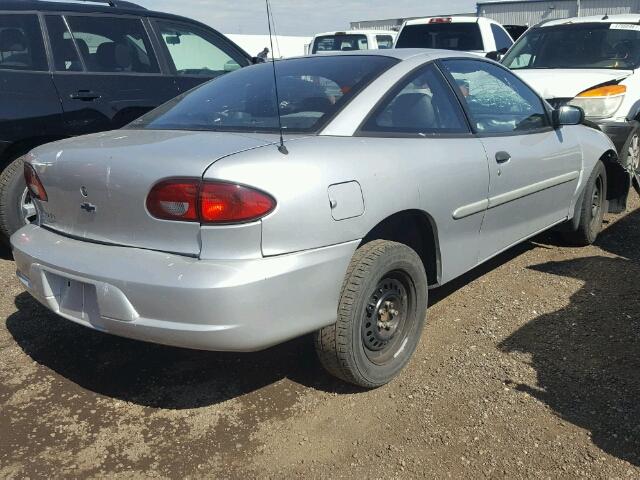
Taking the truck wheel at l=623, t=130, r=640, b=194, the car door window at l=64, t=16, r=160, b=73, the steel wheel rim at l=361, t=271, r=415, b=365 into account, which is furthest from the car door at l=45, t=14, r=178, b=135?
the truck wheel at l=623, t=130, r=640, b=194

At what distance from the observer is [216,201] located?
2350 mm

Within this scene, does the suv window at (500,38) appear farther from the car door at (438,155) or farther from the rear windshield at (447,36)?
the car door at (438,155)

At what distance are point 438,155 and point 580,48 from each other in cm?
496

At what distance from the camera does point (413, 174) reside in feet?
9.64

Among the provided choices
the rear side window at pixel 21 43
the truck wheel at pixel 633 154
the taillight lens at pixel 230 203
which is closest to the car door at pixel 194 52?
the rear side window at pixel 21 43

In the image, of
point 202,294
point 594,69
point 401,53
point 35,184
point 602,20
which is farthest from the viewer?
point 602,20

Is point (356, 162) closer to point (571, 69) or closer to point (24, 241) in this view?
point (24, 241)

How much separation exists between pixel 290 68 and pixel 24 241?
163cm

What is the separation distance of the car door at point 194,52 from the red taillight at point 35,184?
266 centimetres

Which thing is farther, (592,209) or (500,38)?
(500,38)

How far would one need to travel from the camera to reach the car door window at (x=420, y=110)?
9.96 ft

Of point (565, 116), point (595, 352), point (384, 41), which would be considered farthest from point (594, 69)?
point (384, 41)

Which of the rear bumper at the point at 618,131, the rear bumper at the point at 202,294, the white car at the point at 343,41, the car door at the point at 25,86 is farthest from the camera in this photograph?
the white car at the point at 343,41

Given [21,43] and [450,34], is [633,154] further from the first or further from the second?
[21,43]
